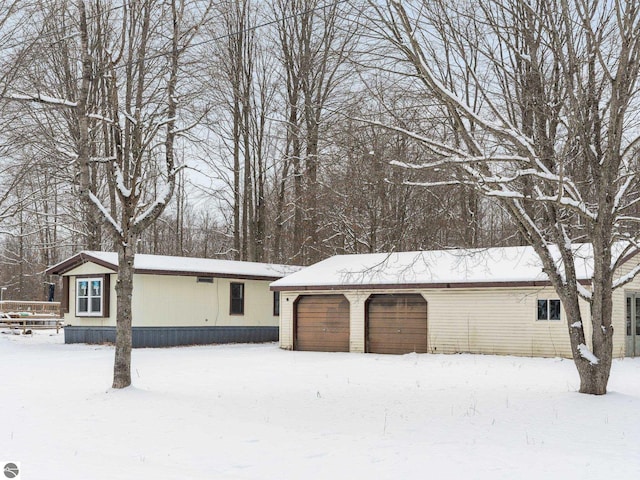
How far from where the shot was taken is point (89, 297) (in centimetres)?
2664

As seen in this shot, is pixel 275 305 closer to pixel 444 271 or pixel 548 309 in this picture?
pixel 444 271

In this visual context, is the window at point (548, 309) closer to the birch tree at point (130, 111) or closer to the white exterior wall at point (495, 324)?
the white exterior wall at point (495, 324)

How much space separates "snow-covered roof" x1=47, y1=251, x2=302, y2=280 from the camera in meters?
25.5

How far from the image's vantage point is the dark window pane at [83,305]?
26.8m

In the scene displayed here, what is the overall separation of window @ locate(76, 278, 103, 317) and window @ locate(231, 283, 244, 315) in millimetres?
4984

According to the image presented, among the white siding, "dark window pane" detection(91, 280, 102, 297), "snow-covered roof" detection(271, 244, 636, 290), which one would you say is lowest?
the white siding

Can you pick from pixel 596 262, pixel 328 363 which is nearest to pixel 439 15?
pixel 596 262

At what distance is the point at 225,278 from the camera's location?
28.1 meters

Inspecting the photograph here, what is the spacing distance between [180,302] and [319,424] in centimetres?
1729

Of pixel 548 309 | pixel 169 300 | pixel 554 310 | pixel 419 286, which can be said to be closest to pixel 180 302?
pixel 169 300

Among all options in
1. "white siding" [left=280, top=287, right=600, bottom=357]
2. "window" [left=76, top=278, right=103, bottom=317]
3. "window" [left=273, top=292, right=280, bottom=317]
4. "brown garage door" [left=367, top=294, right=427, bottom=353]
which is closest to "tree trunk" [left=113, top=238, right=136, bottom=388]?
"white siding" [left=280, top=287, right=600, bottom=357]

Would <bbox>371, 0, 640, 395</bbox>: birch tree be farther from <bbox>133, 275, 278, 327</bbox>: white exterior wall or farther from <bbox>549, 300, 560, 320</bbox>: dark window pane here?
<bbox>133, 275, 278, 327</bbox>: white exterior wall

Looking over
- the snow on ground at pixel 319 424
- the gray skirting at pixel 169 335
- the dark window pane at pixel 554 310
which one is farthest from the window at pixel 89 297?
the dark window pane at pixel 554 310

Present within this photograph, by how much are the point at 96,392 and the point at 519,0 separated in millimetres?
Answer: 9528
